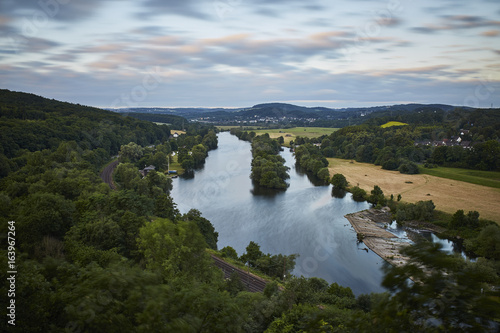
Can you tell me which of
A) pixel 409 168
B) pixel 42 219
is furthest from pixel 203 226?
pixel 409 168

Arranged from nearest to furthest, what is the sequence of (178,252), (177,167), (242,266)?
(178,252) → (242,266) → (177,167)

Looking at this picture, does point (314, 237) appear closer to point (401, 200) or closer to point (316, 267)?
point (316, 267)

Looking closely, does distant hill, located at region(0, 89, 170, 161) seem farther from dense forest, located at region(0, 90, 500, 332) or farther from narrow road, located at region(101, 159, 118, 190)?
dense forest, located at region(0, 90, 500, 332)

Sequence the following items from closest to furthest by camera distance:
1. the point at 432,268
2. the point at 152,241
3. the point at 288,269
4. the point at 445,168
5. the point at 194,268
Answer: the point at 432,268 < the point at 194,268 < the point at 152,241 < the point at 288,269 < the point at 445,168

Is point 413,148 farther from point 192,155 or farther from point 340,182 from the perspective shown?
point 192,155

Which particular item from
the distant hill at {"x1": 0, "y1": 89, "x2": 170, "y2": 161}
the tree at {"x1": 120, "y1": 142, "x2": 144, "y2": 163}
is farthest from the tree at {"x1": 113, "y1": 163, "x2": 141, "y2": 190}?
the tree at {"x1": 120, "y1": 142, "x2": 144, "y2": 163}

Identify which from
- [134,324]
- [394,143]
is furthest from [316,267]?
[394,143]

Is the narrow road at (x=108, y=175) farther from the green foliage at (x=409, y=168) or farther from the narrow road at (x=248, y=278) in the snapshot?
the green foliage at (x=409, y=168)
